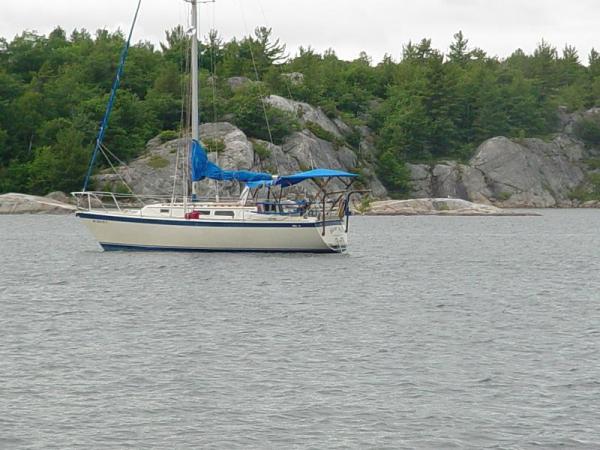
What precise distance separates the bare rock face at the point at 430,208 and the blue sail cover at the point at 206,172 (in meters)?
58.4

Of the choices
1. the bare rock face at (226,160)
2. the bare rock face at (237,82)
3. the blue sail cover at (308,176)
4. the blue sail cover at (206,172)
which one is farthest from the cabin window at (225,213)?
the bare rock face at (237,82)

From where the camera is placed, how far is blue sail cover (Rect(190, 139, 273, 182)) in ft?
180

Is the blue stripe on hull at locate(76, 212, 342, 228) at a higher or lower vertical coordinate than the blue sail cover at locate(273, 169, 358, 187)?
lower

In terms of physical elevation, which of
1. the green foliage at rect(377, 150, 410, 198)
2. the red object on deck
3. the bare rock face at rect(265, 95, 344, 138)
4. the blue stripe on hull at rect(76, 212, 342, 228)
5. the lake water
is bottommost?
the lake water

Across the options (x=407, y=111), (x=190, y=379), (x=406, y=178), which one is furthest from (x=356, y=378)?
(x=407, y=111)

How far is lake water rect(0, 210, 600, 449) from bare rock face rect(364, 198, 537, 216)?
193 feet

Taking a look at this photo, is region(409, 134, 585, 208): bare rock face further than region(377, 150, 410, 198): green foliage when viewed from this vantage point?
Yes

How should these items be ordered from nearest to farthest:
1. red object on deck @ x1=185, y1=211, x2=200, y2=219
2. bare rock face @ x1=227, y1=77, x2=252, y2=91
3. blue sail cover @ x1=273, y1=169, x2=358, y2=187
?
red object on deck @ x1=185, y1=211, x2=200, y2=219 → blue sail cover @ x1=273, y1=169, x2=358, y2=187 → bare rock face @ x1=227, y1=77, x2=252, y2=91

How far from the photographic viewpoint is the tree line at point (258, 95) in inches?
4269

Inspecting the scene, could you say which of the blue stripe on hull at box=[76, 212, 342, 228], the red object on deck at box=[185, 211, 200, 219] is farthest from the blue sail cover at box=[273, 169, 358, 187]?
the red object on deck at box=[185, 211, 200, 219]

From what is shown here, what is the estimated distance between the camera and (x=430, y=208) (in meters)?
115

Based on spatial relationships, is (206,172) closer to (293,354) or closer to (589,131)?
(293,354)

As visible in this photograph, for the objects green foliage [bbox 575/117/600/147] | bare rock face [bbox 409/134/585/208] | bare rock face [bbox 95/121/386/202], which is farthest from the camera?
green foliage [bbox 575/117/600/147]

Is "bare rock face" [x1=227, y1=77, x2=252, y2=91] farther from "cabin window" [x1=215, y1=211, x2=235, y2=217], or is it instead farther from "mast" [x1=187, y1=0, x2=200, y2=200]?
"cabin window" [x1=215, y1=211, x2=235, y2=217]
